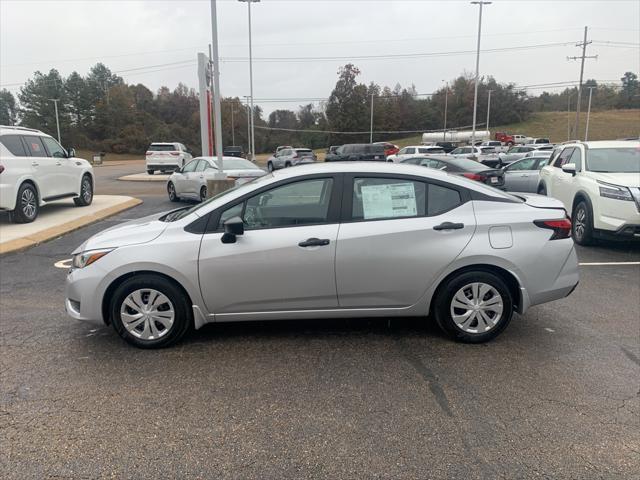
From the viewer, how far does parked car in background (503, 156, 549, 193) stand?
1451 cm

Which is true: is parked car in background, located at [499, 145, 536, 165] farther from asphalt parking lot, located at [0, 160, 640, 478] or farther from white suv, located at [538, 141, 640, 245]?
asphalt parking lot, located at [0, 160, 640, 478]

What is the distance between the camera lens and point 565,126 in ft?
343

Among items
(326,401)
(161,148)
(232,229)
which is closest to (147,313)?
(232,229)

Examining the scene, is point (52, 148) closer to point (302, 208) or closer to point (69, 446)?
point (302, 208)

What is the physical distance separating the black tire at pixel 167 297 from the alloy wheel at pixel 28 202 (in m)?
7.46

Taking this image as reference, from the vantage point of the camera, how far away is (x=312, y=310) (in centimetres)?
430

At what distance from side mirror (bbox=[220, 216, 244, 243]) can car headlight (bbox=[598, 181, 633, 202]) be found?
6278mm

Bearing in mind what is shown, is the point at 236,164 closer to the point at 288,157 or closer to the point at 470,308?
the point at 470,308

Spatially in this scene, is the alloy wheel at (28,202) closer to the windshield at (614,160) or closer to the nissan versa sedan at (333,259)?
the nissan versa sedan at (333,259)

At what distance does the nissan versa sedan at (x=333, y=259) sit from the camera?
414cm

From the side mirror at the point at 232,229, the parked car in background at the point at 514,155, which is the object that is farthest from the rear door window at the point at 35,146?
the parked car in background at the point at 514,155

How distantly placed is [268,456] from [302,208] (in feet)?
7.00

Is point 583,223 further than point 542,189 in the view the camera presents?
No

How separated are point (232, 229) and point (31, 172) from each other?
834 cm
